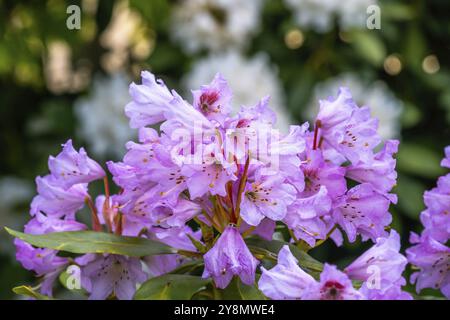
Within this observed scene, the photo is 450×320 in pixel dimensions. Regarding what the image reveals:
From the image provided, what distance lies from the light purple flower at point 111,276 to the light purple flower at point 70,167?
0.27 feet

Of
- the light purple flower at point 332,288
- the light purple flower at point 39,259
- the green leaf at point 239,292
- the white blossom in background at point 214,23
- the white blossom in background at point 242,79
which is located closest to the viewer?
the light purple flower at point 332,288

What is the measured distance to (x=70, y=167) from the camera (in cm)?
82

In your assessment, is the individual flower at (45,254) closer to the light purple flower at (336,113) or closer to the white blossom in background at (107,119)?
the light purple flower at (336,113)

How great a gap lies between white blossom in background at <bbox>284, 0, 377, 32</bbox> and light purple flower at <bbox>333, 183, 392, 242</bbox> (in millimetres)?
1494

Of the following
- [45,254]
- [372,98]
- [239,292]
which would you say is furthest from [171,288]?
[372,98]

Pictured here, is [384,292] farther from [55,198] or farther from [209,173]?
[55,198]

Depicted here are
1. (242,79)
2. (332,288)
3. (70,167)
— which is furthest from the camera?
(242,79)

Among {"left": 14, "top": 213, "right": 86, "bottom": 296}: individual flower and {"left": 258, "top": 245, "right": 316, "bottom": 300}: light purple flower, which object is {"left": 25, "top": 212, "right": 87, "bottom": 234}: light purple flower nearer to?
{"left": 14, "top": 213, "right": 86, "bottom": 296}: individual flower

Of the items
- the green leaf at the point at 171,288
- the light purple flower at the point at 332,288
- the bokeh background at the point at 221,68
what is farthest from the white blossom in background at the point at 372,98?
the light purple flower at the point at 332,288

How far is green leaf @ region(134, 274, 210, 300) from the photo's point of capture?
0.71m

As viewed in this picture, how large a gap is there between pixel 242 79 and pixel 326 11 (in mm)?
311

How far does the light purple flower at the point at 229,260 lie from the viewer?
693mm

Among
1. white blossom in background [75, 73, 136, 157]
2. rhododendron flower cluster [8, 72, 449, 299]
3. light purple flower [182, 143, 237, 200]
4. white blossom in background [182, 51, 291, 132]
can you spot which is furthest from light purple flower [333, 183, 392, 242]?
white blossom in background [75, 73, 136, 157]

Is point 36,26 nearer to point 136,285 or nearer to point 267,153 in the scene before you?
point 136,285
